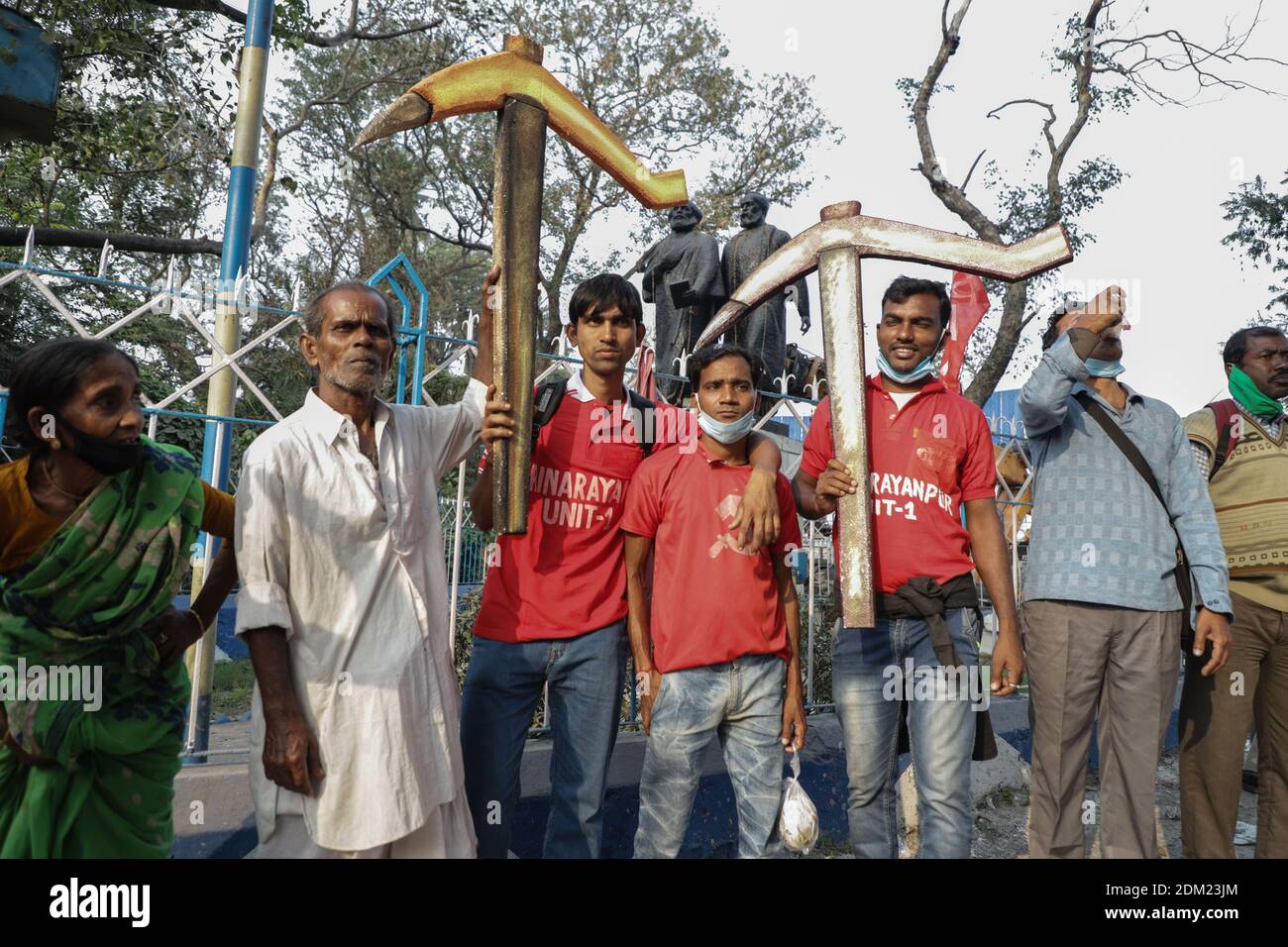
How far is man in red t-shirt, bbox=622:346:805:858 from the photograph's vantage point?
2703 mm

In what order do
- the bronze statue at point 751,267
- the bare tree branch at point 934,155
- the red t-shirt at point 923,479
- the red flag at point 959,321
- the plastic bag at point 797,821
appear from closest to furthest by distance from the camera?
the plastic bag at point 797,821 < the red t-shirt at point 923,479 < the bronze statue at point 751,267 < the red flag at point 959,321 < the bare tree branch at point 934,155

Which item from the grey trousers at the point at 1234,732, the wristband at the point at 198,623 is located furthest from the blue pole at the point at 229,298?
the grey trousers at the point at 1234,732

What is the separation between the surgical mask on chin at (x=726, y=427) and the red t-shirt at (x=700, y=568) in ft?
0.25

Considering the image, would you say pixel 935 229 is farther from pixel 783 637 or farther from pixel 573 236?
pixel 573 236

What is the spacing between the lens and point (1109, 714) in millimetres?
3262

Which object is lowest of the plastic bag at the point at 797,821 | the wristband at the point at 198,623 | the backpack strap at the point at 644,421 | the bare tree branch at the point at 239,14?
the plastic bag at the point at 797,821

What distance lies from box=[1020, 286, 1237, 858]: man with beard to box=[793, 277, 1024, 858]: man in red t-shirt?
419 millimetres

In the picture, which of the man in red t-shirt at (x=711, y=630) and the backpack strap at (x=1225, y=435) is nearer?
the man in red t-shirt at (x=711, y=630)

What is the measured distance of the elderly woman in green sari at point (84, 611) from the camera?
7.31 feet

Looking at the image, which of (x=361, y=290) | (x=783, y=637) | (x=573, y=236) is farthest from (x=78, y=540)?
(x=573, y=236)

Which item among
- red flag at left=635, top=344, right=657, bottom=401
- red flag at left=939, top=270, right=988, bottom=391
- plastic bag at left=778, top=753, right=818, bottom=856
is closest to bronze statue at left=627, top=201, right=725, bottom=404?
red flag at left=939, top=270, right=988, bottom=391

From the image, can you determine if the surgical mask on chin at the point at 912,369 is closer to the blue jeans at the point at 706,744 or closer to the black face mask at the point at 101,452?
the blue jeans at the point at 706,744
